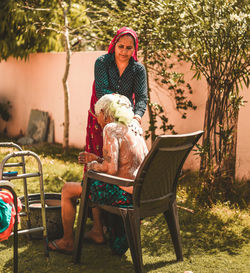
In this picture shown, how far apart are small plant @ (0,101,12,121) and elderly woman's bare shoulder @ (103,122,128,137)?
8.52 meters

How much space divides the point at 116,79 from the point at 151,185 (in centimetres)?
140

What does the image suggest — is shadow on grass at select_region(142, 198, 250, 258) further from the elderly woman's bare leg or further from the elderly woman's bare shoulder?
the elderly woman's bare shoulder

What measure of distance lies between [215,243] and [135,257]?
1227mm

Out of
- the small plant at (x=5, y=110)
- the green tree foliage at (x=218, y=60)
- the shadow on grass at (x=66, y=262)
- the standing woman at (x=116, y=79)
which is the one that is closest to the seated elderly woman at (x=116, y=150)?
the shadow on grass at (x=66, y=262)

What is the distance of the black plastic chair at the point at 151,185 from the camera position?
9.98ft

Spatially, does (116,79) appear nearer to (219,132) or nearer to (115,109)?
(115,109)

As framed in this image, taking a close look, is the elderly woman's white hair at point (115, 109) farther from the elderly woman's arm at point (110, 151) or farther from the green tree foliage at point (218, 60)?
the green tree foliage at point (218, 60)

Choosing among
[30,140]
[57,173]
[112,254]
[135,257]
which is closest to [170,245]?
[112,254]

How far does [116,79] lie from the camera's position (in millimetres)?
4203

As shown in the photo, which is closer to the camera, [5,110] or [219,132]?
[219,132]

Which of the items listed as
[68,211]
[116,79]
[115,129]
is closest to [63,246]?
[68,211]

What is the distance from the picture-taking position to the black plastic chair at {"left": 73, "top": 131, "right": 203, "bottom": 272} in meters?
3.04

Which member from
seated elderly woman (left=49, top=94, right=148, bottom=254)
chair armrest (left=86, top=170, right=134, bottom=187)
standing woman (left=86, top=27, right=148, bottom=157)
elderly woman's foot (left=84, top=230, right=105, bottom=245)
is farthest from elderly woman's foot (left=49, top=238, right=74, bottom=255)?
standing woman (left=86, top=27, right=148, bottom=157)

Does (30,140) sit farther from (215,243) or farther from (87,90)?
(215,243)
